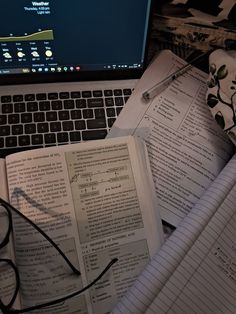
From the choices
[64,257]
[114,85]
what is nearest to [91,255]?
[64,257]

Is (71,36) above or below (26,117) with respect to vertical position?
above

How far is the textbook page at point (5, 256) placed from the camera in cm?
58

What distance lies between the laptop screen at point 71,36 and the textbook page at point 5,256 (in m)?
0.17

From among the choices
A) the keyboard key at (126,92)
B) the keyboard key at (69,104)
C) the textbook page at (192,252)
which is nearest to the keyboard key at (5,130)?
the keyboard key at (69,104)

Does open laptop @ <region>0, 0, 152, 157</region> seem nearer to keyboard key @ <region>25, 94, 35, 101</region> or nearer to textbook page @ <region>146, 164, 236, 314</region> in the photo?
keyboard key @ <region>25, 94, 35, 101</region>

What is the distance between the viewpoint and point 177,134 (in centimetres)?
69

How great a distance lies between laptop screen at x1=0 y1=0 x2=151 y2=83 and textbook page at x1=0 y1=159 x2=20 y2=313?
0.17 meters

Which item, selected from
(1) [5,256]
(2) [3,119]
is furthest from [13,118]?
(1) [5,256]

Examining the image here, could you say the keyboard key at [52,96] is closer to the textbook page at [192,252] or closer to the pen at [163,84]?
the pen at [163,84]

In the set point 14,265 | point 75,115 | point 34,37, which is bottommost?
point 14,265

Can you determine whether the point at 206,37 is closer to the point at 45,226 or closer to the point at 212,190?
the point at 212,190

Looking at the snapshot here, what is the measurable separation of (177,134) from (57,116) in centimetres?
20

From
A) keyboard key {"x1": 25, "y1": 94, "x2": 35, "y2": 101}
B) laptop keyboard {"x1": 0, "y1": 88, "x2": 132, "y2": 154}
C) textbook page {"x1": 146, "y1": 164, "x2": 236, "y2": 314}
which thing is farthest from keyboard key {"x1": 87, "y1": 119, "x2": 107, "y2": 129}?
textbook page {"x1": 146, "y1": 164, "x2": 236, "y2": 314}

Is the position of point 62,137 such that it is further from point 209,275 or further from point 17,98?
point 209,275
